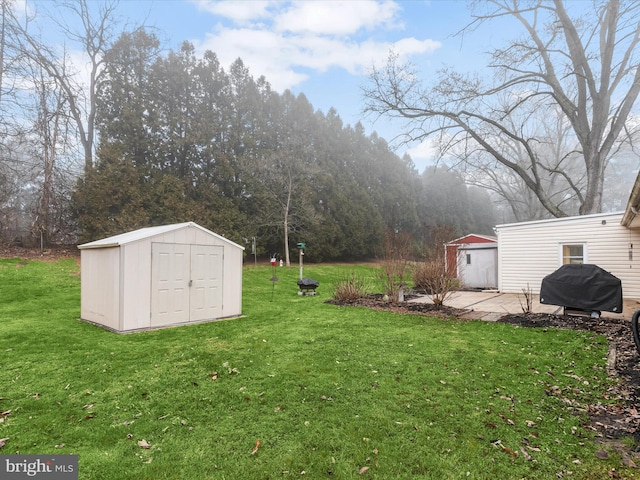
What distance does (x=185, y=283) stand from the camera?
23.6 ft

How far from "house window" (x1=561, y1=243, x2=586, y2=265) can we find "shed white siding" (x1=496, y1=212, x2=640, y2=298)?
10 centimetres

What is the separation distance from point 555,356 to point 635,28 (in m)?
16.3

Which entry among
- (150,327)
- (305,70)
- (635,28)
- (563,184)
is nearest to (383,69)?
(305,70)

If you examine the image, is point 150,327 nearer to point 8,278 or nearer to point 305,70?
point 8,278

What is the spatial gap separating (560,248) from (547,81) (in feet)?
26.7

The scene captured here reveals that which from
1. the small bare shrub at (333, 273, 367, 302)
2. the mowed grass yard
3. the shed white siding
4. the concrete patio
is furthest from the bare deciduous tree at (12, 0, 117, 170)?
the shed white siding

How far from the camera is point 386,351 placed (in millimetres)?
5172

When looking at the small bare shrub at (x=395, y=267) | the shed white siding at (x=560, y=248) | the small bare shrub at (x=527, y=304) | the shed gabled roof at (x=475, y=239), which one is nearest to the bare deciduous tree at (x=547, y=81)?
the shed gabled roof at (x=475, y=239)

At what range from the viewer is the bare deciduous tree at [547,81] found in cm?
1340

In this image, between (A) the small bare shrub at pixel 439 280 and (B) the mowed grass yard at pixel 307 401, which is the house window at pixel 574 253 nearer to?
(A) the small bare shrub at pixel 439 280

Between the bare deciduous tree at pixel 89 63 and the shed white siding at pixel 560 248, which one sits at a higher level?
the bare deciduous tree at pixel 89 63

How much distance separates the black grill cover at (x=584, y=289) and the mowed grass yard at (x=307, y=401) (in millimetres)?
1817

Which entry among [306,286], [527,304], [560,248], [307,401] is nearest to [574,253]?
[560,248]

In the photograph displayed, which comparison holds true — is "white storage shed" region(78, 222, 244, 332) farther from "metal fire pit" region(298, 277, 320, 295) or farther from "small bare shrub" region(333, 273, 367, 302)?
"metal fire pit" region(298, 277, 320, 295)
